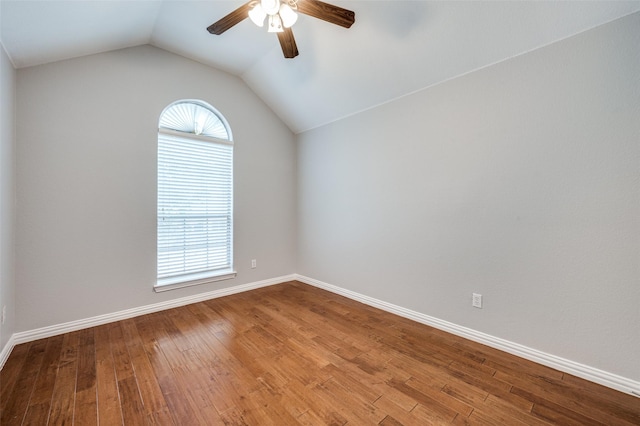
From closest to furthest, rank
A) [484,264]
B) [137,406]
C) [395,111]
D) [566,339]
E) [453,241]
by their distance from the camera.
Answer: [137,406] → [566,339] → [484,264] → [453,241] → [395,111]

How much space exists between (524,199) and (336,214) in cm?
216

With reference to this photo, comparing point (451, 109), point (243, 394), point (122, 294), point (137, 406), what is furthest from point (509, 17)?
point (122, 294)

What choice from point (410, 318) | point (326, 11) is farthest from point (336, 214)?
point (326, 11)

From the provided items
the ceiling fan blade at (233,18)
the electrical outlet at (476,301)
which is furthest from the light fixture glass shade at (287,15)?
the electrical outlet at (476,301)

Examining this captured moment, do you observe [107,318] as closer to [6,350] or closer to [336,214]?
[6,350]

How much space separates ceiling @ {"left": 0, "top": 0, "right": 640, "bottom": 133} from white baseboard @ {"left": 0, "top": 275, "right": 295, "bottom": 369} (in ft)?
7.77

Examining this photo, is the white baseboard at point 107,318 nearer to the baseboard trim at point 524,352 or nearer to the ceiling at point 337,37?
the baseboard trim at point 524,352

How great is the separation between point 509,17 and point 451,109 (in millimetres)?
753

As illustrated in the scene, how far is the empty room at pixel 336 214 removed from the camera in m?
1.75

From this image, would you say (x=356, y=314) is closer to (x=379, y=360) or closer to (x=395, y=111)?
(x=379, y=360)

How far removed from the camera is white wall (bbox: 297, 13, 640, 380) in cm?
178

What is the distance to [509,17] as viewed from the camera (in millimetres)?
1995

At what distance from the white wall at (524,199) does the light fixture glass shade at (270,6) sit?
1.70m

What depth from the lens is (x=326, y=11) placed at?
1859mm
